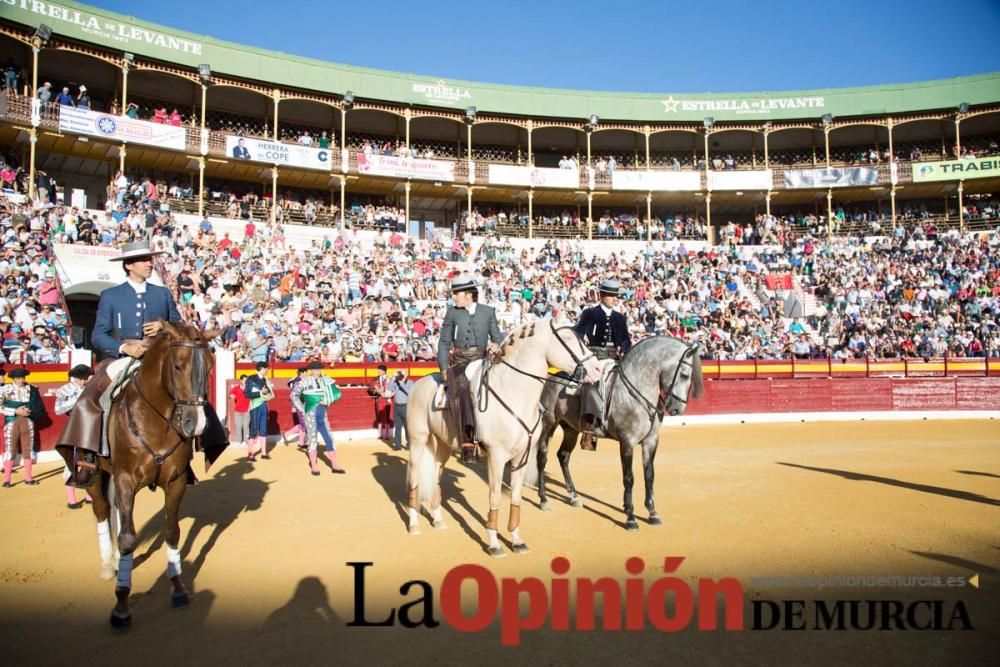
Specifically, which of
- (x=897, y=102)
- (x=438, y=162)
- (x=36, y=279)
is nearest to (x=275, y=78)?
(x=438, y=162)

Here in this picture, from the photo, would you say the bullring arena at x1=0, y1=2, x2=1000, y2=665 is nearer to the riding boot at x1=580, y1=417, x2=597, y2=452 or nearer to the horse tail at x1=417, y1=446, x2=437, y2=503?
the horse tail at x1=417, y1=446, x2=437, y2=503

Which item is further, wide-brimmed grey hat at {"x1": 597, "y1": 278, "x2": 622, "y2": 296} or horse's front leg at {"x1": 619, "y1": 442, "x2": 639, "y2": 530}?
wide-brimmed grey hat at {"x1": 597, "y1": 278, "x2": 622, "y2": 296}

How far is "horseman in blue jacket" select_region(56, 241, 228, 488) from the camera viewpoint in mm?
4641

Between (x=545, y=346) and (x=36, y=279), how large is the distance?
48.5 feet

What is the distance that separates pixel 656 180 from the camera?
100 ft

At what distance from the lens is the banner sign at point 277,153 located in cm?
2494

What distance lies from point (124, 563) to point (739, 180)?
31.3 meters

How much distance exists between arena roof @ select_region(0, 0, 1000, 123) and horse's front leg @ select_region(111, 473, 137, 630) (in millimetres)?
24764

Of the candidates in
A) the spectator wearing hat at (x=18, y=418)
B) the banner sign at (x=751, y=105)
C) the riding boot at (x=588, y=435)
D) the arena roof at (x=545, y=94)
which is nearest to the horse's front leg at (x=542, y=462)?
Result: the riding boot at (x=588, y=435)

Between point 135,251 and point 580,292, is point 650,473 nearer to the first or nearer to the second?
point 135,251

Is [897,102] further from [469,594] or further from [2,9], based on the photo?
[2,9]

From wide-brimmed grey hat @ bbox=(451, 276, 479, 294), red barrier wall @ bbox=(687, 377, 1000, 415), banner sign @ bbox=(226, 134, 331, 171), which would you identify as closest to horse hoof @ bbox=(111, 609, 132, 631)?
wide-brimmed grey hat @ bbox=(451, 276, 479, 294)

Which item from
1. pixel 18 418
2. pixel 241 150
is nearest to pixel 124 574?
pixel 18 418

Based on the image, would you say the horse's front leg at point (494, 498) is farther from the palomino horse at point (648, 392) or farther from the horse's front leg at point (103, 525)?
the horse's front leg at point (103, 525)
